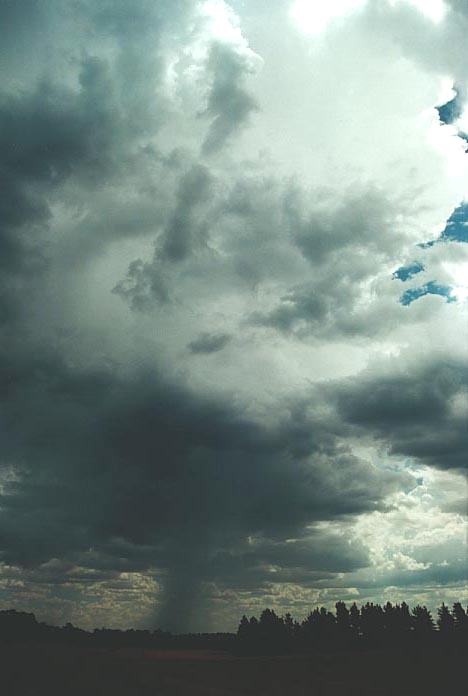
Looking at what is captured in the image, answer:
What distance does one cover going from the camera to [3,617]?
197750 millimetres

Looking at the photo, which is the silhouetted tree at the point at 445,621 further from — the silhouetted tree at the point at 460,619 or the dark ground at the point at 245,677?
the dark ground at the point at 245,677

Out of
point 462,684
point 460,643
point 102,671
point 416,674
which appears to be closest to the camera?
point 102,671

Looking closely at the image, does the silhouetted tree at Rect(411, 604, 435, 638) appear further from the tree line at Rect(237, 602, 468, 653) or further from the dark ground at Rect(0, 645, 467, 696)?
the dark ground at Rect(0, 645, 467, 696)

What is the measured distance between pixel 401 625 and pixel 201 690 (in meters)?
138

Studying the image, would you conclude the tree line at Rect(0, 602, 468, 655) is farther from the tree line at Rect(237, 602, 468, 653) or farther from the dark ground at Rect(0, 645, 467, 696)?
the dark ground at Rect(0, 645, 467, 696)

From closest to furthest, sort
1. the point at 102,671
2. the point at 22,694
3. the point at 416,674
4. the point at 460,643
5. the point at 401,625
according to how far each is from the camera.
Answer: the point at 22,694, the point at 102,671, the point at 416,674, the point at 460,643, the point at 401,625

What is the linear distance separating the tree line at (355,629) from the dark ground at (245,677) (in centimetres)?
5402

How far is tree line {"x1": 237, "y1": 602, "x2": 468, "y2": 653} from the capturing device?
161375mm

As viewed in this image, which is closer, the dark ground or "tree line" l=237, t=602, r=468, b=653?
the dark ground

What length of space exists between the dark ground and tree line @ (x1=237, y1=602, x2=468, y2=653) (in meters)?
54.0

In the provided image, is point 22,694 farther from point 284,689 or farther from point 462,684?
point 462,684

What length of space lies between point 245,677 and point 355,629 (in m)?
116

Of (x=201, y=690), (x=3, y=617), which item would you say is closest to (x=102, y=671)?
(x=201, y=690)

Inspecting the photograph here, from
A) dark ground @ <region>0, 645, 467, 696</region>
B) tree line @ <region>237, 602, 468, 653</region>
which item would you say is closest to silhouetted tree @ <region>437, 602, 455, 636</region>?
tree line @ <region>237, 602, 468, 653</region>
